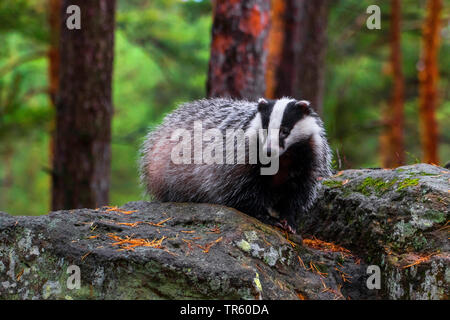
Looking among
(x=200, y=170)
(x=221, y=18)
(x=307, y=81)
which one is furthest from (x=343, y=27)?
(x=200, y=170)

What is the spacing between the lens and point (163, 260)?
349cm

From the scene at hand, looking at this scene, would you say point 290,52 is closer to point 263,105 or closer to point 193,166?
point 193,166

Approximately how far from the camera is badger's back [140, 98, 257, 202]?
4855 millimetres

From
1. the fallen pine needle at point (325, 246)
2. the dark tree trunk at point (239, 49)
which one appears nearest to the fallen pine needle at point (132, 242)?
the fallen pine needle at point (325, 246)

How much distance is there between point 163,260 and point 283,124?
1697 mm

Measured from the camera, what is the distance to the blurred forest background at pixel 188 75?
12945 mm

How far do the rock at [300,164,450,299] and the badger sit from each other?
0.93 ft

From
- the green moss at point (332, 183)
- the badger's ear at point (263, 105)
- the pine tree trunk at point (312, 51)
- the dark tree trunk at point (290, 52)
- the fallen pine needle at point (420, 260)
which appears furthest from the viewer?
the pine tree trunk at point (312, 51)

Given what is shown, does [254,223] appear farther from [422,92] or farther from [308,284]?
[422,92]

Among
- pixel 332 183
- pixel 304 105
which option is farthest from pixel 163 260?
pixel 332 183

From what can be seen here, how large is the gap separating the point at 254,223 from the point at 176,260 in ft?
3.16

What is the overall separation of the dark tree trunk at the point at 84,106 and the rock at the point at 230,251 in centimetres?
279

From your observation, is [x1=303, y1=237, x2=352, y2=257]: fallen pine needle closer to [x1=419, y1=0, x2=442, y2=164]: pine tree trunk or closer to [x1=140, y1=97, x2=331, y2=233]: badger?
[x1=140, y1=97, x2=331, y2=233]: badger

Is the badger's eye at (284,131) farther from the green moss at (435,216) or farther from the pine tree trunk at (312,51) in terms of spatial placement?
the pine tree trunk at (312,51)
